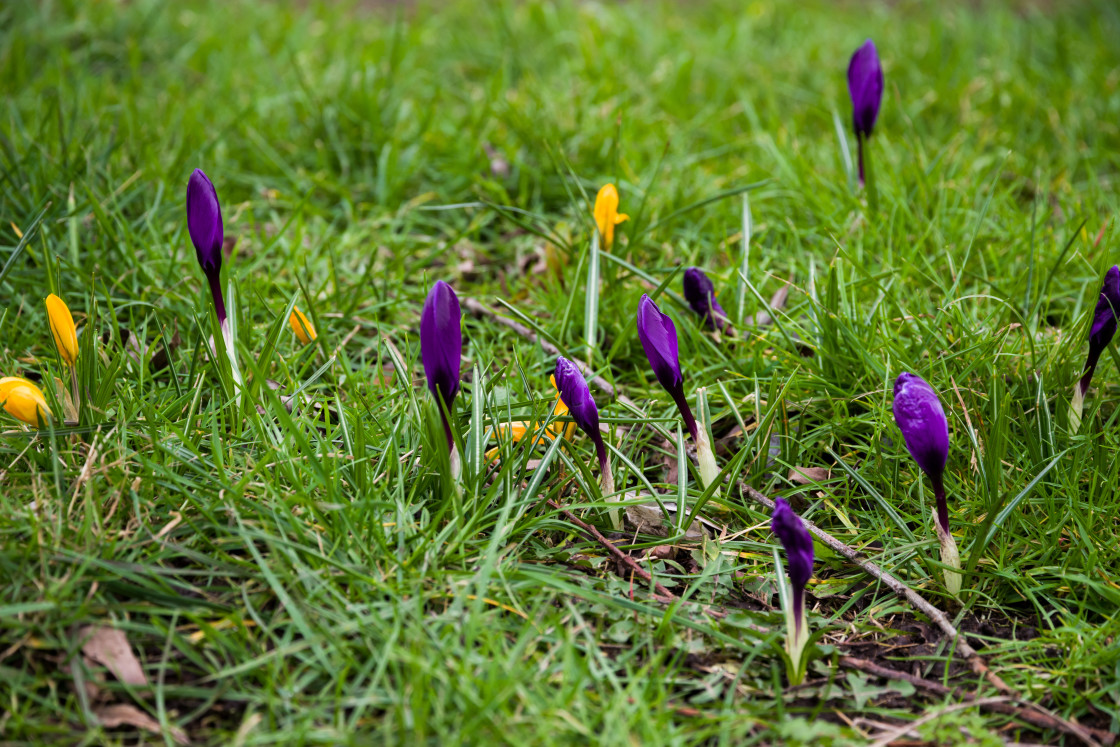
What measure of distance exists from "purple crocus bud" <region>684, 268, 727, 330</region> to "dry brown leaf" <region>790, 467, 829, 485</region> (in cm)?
50

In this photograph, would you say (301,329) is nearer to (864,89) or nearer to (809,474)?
(809,474)

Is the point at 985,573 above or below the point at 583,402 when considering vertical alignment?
below

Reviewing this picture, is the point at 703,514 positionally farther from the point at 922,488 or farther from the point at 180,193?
the point at 180,193

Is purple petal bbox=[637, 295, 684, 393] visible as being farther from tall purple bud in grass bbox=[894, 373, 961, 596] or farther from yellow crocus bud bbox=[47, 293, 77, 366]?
yellow crocus bud bbox=[47, 293, 77, 366]

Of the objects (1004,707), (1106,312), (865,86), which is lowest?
(1004,707)

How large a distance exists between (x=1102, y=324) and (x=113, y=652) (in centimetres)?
225

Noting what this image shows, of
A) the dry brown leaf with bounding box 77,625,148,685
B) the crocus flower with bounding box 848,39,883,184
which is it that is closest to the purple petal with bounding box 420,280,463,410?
the dry brown leaf with bounding box 77,625,148,685

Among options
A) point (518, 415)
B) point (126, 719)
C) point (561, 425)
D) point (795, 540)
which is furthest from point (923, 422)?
point (126, 719)

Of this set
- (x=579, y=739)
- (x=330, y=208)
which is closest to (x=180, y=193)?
(x=330, y=208)

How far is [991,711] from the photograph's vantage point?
64.9 inches

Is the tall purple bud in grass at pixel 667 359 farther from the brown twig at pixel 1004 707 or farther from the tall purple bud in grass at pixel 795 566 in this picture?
the brown twig at pixel 1004 707

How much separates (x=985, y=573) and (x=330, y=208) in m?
2.66

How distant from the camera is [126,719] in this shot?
153 cm

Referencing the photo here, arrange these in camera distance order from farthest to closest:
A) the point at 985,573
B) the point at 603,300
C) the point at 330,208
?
1. the point at 330,208
2. the point at 603,300
3. the point at 985,573
